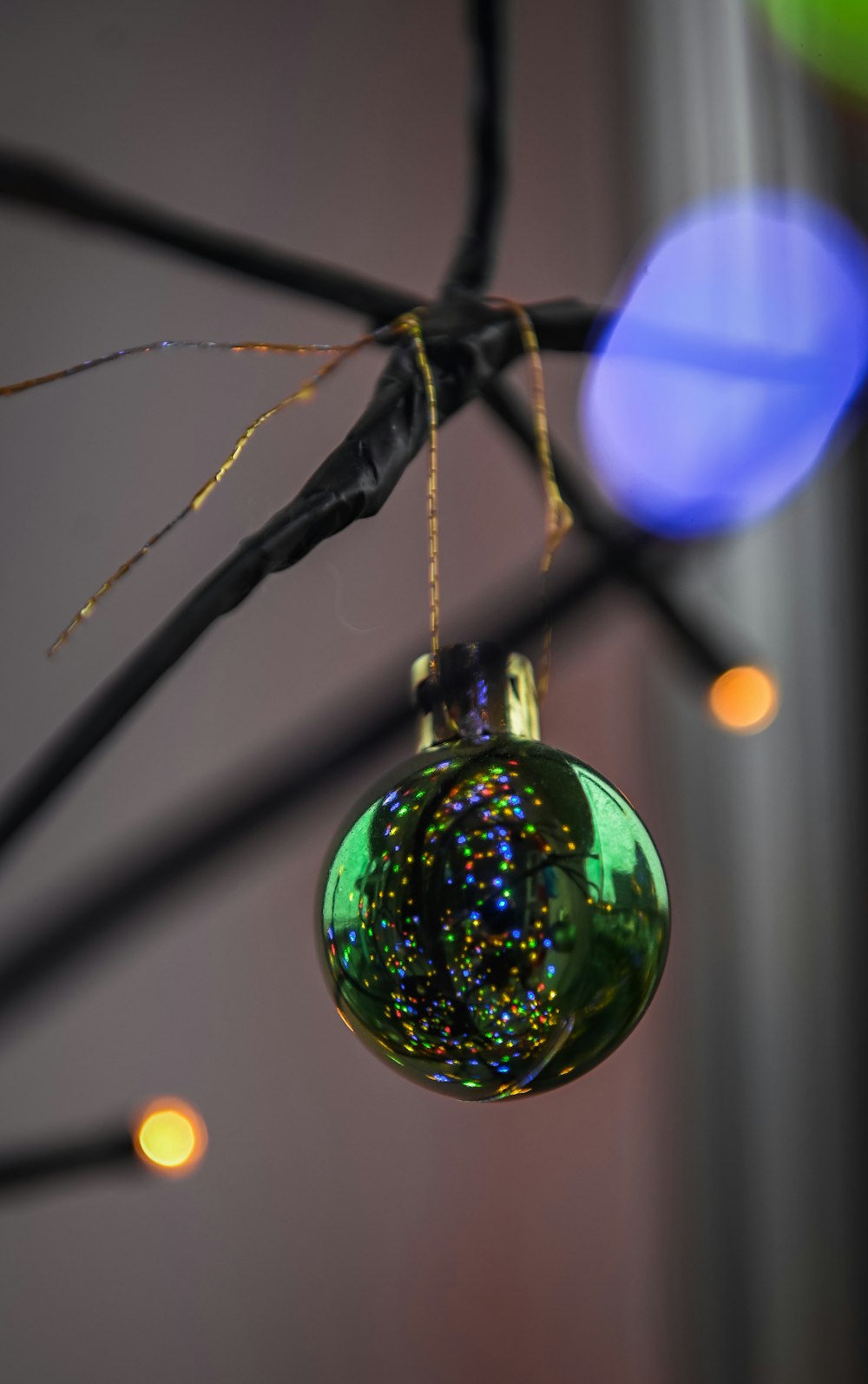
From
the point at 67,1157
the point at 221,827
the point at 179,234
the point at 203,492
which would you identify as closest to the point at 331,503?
the point at 203,492

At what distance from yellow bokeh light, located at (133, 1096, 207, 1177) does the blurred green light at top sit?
5.62 feet

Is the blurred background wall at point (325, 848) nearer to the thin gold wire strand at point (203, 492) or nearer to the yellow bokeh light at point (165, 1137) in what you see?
the yellow bokeh light at point (165, 1137)

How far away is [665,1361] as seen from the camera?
5.57ft

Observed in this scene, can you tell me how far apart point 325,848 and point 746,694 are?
108 cm

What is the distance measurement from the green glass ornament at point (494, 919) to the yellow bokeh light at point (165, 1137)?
49cm

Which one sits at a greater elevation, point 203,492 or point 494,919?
point 203,492

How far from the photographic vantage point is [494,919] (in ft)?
1.30

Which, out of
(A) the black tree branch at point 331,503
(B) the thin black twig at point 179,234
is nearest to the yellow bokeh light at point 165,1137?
(A) the black tree branch at point 331,503

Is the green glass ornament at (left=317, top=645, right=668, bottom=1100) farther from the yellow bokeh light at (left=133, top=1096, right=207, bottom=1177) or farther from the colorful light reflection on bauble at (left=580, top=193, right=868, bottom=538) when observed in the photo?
the colorful light reflection on bauble at (left=580, top=193, right=868, bottom=538)

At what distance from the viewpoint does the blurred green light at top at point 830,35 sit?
70.4 inches

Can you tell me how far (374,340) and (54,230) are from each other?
1468 millimetres

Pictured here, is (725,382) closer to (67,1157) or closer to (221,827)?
(221,827)

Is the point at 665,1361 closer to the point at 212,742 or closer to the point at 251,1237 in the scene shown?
the point at 251,1237

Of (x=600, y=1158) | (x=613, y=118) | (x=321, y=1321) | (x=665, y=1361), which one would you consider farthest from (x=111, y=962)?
(x=613, y=118)
